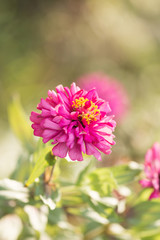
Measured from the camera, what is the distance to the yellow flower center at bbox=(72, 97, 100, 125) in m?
0.76

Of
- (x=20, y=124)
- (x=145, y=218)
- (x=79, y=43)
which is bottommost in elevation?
(x=145, y=218)

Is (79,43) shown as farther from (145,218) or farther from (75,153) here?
(75,153)

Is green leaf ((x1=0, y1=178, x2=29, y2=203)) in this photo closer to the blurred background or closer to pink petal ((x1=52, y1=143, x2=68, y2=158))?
pink petal ((x1=52, y1=143, x2=68, y2=158))

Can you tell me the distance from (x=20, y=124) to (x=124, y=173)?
0.45 metres

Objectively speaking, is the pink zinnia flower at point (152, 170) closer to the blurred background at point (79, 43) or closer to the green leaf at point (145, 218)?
the green leaf at point (145, 218)

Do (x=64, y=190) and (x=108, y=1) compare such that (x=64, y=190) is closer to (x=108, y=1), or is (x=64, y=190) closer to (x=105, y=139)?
(x=105, y=139)

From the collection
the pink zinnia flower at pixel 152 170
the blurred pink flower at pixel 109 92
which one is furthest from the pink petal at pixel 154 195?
the blurred pink flower at pixel 109 92

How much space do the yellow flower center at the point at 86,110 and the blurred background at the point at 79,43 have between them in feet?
5.03

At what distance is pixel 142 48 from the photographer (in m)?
2.56

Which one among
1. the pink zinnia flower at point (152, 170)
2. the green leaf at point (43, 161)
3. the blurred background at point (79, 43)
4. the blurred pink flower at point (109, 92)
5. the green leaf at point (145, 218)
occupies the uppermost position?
the blurred background at point (79, 43)

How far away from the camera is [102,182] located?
0.90 meters

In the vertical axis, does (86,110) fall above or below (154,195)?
above

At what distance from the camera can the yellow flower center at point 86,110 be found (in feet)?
2.49

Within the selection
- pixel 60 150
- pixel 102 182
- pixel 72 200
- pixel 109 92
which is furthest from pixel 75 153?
pixel 109 92
